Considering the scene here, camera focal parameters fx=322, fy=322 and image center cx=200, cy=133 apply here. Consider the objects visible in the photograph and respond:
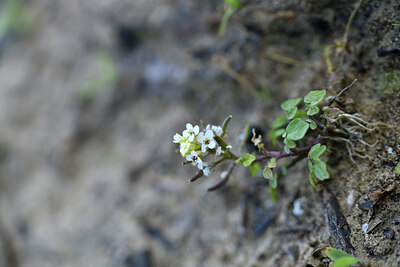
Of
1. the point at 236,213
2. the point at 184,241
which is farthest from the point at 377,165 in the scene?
the point at 184,241

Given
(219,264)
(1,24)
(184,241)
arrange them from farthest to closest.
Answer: (1,24) → (184,241) → (219,264)

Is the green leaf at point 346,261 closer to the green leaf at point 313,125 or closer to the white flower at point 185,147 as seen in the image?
the green leaf at point 313,125

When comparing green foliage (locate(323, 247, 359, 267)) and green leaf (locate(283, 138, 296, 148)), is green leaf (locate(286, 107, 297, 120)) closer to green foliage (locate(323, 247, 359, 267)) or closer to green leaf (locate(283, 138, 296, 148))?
green leaf (locate(283, 138, 296, 148))

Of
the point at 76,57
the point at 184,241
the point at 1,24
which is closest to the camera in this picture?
the point at 184,241

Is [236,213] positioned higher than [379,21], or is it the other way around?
[379,21]

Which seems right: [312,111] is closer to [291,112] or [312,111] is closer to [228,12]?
[291,112]

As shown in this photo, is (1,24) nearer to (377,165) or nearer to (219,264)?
(219,264)

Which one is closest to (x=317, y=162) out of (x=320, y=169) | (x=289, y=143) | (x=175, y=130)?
(x=320, y=169)
